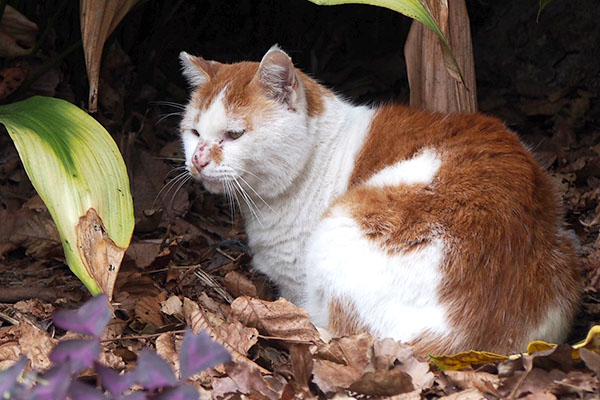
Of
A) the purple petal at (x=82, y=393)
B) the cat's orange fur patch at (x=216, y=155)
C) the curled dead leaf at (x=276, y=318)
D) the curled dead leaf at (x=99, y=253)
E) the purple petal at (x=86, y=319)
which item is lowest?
the curled dead leaf at (x=276, y=318)

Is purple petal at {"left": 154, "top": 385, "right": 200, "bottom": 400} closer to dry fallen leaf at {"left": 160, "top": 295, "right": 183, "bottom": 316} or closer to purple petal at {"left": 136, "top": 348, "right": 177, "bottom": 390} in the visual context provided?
purple petal at {"left": 136, "top": 348, "right": 177, "bottom": 390}

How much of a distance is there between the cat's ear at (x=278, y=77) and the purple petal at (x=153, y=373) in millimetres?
1405

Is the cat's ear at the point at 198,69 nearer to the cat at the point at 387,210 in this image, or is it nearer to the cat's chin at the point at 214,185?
the cat at the point at 387,210

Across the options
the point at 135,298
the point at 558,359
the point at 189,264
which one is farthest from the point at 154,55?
the point at 558,359

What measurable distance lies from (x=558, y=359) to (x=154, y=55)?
2.80m

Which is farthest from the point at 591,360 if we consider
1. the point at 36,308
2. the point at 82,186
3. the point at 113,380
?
the point at 36,308

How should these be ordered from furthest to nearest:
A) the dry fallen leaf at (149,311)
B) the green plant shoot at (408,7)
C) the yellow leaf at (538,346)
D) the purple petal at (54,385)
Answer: the dry fallen leaf at (149,311), the green plant shoot at (408,7), the yellow leaf at (538,346), the purple petal at (54,385)

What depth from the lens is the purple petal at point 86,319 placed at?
1.30 m

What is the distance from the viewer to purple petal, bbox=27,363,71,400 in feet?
4.09

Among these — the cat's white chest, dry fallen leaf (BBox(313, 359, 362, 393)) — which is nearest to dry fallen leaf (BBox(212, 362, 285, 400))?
dry fallen leaf (BBox(313, 359, 362, 393))

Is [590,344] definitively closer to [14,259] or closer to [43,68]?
[14,259]

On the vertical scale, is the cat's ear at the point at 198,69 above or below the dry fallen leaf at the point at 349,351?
above

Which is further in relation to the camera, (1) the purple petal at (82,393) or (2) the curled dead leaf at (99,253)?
(2) the curled dead leaf at (99,253)

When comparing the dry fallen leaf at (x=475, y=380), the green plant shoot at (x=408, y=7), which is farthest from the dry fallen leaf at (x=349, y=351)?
the green plant shoot at (x=408, y=7)
